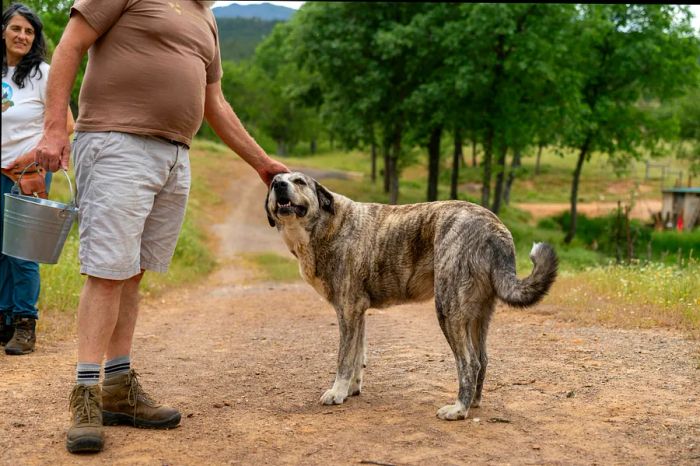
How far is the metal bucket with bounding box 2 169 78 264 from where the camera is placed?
4234 mm

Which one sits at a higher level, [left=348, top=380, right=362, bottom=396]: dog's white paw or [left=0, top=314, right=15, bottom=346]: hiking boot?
[left=348, top=380, right=362, bottom=396]: dog's white paw

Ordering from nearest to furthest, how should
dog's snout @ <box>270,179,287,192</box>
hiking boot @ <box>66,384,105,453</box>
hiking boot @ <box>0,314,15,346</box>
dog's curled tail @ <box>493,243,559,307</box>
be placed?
hiking boot @ <box>66,384,105,453</box> → dog's curled tail @ <box>493,243,559,307</box> → dog's snout @ <box>270,179,287,192</box> → hiking boot @ <box>0,314,15,346</box>

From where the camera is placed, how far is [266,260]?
58.9 feet

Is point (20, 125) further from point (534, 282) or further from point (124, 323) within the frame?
point (534, 282)

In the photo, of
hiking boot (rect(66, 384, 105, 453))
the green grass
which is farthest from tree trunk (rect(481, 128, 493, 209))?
hiking boot (rect(66, 384, 105, 453))

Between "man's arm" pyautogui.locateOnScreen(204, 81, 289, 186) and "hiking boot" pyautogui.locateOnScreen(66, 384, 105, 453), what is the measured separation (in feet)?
6.19

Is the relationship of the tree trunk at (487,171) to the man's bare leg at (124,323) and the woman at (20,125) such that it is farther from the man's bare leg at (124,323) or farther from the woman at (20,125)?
the man's bare leg at (124,323)

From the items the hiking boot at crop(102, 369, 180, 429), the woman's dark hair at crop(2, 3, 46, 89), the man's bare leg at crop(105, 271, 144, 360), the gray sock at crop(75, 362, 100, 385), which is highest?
the woman's dark hair at crop(2, 3, 46, 89)

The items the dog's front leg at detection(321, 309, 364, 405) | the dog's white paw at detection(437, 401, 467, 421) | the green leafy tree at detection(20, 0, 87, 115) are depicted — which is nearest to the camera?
the dog's white paw at detection(437, 401, 467, 421)

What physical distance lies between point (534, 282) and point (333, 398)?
1632mm

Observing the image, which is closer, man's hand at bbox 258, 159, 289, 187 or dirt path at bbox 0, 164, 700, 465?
dirt path at bbox 0, 164, 700, 465

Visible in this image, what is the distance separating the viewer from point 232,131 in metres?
5.09

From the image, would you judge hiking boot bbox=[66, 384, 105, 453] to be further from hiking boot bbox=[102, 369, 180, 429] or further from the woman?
the woman

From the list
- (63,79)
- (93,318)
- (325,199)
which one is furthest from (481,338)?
(63,79)
